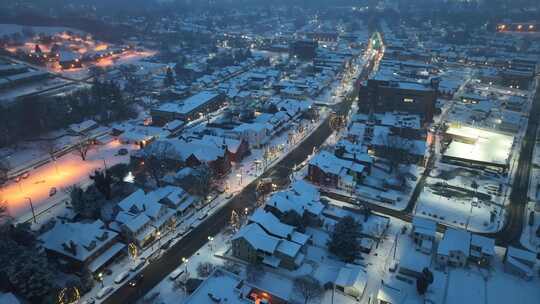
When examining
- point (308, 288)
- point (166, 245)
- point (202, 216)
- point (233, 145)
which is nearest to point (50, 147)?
point (233, 145)

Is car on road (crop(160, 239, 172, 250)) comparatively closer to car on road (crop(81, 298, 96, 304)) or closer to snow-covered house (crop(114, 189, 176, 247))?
snow-covered house (crop(114, 189, 176, 247))

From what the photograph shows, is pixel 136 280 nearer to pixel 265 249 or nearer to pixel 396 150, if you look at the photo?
pixel 265 249

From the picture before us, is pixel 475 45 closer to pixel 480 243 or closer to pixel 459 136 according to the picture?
pixel 459 136

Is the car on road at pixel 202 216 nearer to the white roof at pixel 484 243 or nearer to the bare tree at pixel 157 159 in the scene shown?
the bare tree at pixel 157 159

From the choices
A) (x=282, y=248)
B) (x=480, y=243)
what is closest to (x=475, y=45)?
(x=480, y=243)

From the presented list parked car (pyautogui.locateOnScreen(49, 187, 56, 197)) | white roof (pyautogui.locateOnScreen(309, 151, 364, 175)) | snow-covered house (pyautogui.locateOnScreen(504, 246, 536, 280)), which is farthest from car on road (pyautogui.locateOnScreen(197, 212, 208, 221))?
snow-covered house (pyautogui.locateOnScreen(504, 246, 536, 280))

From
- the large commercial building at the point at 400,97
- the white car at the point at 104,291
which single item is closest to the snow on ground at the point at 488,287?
the white car at the point at 104,291

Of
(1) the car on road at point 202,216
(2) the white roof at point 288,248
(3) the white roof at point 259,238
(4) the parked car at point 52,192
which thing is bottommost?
(4) the parked car at point 52,192
